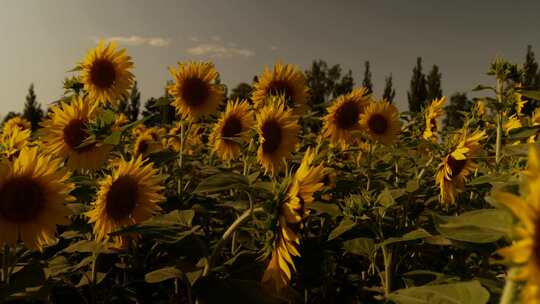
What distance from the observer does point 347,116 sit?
15.0ft

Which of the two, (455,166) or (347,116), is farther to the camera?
(347,116)

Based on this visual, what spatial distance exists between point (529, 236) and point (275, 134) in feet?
8.40

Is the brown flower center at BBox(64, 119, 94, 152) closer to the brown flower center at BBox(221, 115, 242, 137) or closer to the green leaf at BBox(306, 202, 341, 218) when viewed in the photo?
the brown flower center at BBox(221, 115, 242, 137)

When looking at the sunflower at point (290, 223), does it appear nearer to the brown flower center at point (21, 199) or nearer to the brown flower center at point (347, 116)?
the brown flower center at point (21, 199)

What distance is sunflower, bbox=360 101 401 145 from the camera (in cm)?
455

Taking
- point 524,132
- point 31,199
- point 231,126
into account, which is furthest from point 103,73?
point 524,132

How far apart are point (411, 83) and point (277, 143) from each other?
1778 inches

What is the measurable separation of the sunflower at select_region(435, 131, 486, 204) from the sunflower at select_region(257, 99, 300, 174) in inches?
41.3

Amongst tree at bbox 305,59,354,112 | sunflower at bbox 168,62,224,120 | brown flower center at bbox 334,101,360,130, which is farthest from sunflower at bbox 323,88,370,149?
tree at bbox 305,59,354,112

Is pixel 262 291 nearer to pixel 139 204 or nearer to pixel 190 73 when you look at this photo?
pixel 139 204

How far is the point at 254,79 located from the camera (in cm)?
466

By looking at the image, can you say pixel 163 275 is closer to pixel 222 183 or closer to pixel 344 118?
pixel 222 183

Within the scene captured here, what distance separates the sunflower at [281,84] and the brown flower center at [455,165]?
1.69 m

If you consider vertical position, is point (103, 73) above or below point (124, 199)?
above
